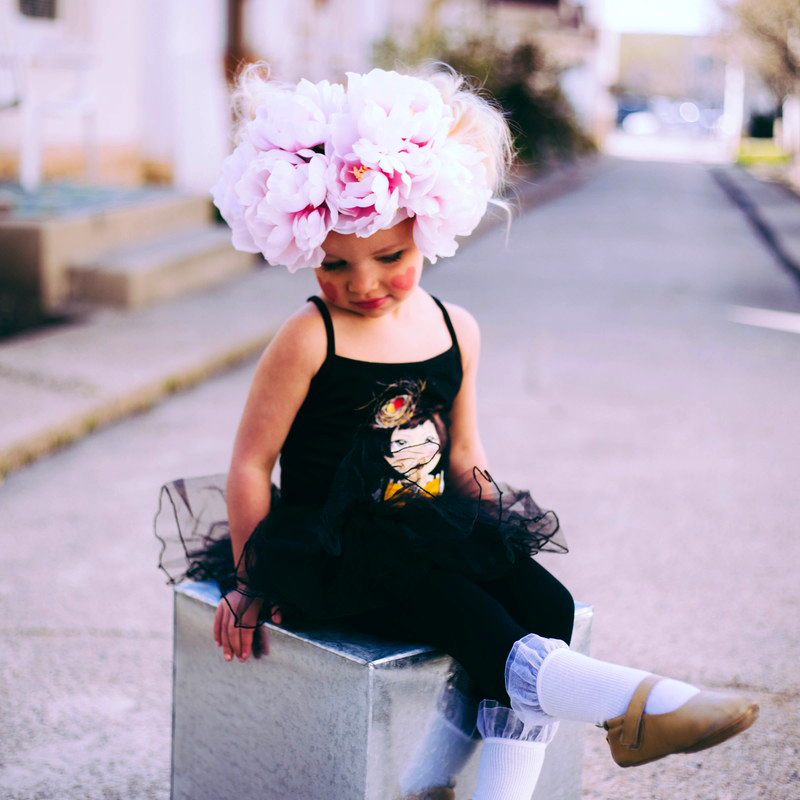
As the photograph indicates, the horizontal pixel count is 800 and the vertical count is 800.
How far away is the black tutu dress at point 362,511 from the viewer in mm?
1709

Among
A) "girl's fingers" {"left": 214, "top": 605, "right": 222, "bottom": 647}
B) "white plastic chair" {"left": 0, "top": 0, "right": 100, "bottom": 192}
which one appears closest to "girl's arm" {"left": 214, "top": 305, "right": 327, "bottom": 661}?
"girl's fingers" {"left": 214, "top": 605, "right": 222, "bottom": 647}

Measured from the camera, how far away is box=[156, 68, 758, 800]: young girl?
1.67 meters

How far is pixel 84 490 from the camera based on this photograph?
3.92 m

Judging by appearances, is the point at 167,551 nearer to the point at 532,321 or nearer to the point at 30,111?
the point at 532,321

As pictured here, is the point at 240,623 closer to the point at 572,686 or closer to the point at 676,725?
the point at 572,686

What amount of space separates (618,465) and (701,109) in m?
74.0

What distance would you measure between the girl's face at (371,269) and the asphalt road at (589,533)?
3.64 feet

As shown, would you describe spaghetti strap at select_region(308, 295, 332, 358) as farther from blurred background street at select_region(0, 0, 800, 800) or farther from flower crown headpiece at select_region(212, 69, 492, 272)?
blurred background street at select_region(0, 0, 800, 800)

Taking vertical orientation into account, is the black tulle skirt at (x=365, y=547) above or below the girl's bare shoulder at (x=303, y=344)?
below

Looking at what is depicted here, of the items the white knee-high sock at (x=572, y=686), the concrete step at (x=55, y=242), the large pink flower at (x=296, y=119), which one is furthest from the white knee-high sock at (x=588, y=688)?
the concrete step at (x=55, y=242)

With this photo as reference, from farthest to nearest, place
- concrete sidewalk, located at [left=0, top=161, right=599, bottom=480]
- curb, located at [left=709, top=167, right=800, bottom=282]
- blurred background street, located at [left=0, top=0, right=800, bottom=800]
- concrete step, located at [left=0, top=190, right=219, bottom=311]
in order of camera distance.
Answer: curb, located at [left=709, top=167, right=800, bottom=282] < concrete step, located at [left=0, top=190, right=219, bottom=311] < concrete sidewalk, located at [left=0, top=161, right=599, bottom=480] < blurred background street, located at [left=0, top=0, right=800, bottom=800]

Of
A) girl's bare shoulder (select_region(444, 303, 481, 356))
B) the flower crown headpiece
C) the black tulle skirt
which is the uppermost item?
the flower crown headpiece

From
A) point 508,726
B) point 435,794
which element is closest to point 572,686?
point 508,726

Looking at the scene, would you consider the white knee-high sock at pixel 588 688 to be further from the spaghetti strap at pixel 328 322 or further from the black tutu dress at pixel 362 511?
the spaghetti strap at pixel 328 322
